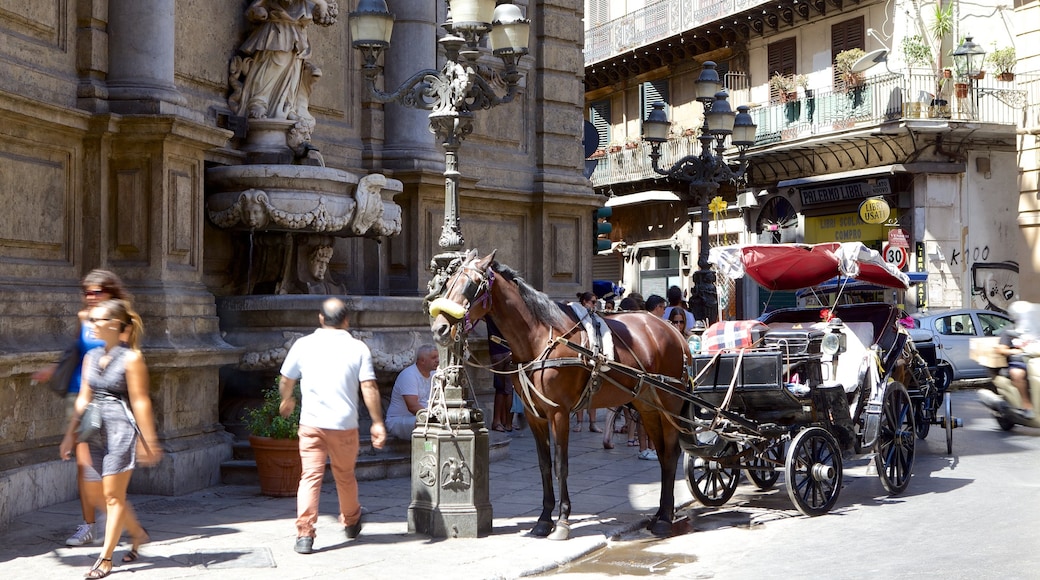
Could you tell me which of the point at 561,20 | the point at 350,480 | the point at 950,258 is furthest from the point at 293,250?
the point at 950,258

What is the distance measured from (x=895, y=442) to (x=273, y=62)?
730 centimetres

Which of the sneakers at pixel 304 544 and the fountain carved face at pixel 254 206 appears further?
the fountain carved face at pixel 254 206

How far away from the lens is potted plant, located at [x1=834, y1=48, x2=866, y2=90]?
30.6 m

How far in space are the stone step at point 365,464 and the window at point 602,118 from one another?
31409 mm

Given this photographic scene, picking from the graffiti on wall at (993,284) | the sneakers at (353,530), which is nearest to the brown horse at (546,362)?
the sneakers at (353,530)

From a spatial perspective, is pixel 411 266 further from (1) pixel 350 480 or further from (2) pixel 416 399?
(1) pixel 350 480

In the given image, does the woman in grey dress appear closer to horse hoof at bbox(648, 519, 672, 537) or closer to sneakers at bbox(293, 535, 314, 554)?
sneakers at bbox(293, 535, 314, 554)

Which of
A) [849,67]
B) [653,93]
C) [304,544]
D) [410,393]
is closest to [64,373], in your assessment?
[304,544]

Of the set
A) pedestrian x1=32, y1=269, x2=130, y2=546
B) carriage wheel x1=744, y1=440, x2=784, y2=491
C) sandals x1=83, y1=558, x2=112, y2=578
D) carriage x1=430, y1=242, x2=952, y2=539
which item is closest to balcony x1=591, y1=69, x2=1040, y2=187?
carriage x1=430, y1=242, x2=952, y2=539

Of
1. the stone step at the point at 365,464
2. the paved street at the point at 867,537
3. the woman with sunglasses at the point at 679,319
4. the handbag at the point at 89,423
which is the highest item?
the woman with sunglasses at the point at 679,319

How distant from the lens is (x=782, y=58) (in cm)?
3472

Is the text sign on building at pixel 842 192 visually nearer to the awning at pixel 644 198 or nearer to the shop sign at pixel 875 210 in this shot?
the shop sign at pixel 875 210

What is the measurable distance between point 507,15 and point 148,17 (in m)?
3.20

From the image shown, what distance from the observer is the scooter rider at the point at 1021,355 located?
7898 mm
